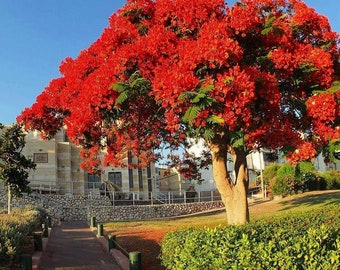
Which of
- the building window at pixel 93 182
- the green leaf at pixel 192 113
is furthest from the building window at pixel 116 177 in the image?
the green leaf at pixel 192 113

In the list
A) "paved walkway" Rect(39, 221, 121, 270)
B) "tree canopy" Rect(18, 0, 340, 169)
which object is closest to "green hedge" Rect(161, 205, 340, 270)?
"tree canopy" Rect(18, 0, 340, 169)

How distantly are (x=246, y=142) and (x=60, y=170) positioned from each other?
38851 millimetres

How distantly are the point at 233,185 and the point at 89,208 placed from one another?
2370cm

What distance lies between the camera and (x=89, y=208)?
108 ft

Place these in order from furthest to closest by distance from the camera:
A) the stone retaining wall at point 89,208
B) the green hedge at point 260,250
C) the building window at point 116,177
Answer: the building window at point 116,177, the stone retaining wall at point 89,208, the green hedge at point 260,250

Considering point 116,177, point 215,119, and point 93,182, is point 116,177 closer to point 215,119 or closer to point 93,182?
point 93,182

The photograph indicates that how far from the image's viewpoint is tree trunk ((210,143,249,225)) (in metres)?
10.6

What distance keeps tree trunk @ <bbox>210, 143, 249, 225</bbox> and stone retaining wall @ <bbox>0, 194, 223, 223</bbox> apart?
21298 millimetres

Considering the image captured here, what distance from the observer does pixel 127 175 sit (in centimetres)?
4659

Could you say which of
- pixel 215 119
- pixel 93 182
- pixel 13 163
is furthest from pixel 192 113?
pixel 93 182

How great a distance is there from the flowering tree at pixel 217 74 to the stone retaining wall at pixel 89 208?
71.5ft

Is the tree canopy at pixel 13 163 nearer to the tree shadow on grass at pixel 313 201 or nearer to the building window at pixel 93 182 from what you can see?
the tree shadow on grass at pixel 313 201

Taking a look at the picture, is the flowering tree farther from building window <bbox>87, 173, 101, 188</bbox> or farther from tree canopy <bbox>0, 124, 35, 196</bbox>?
building window <bbox>87, 173, 101, 188</bbox>

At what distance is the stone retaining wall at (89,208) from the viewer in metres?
30.7
